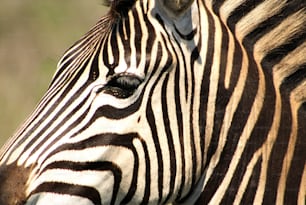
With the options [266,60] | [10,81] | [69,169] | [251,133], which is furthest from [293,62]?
[10,81]

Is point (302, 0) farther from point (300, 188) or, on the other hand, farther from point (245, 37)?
point (300, 188)

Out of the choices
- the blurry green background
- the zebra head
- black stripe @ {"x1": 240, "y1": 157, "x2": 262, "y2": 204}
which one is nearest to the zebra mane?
the zebra head

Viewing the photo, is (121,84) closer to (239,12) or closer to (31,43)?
(239,12)

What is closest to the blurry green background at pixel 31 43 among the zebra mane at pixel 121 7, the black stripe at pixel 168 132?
the zebra mane at pixel 121 7

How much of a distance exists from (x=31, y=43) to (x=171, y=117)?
12418 mm

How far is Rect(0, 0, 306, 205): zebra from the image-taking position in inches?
176

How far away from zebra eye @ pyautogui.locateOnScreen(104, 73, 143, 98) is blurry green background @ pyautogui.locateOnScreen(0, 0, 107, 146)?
8.16 meters

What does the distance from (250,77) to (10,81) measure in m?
10.9

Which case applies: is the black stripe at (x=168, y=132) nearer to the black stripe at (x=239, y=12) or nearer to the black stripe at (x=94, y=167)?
the black stripe at (x=94, y=167)

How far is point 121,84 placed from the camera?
4.49 meters

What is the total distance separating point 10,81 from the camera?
15.2 meters

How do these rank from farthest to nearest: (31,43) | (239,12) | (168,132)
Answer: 1. (31,43)
2. (239,12)
3. (168,132)

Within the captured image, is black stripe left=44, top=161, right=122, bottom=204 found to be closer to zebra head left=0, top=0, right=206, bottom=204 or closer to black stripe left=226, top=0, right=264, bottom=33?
zebra head left=0, top=0, right=206, bottom=204

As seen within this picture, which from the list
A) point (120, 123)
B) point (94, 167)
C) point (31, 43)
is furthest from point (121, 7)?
point (31, 43)
